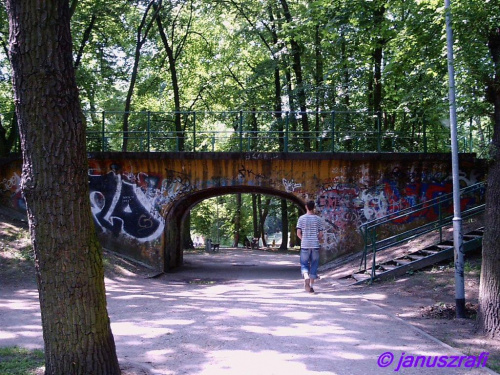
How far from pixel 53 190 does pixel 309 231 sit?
6731mm

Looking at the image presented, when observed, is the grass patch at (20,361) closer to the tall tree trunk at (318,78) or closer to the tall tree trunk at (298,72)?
the tall tree trunk at (318,78)

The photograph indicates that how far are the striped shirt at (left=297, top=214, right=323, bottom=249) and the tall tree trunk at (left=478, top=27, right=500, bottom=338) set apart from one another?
3.56 m

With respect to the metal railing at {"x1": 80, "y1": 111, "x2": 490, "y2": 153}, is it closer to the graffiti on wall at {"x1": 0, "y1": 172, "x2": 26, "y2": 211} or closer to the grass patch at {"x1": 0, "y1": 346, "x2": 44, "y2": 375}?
the graffiti on wall at {"x1": 0, "y1": 172, "x2": 26, "y2": 211}

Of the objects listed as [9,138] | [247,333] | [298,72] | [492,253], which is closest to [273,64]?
[298,72]

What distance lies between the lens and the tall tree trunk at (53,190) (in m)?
4.38

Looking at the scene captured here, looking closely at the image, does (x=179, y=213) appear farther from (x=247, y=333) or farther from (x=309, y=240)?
(x=247, y=333)

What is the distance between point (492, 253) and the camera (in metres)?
7.28

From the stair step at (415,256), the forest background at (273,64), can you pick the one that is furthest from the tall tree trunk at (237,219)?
the stair step at (415,256)

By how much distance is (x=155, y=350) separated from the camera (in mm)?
6121

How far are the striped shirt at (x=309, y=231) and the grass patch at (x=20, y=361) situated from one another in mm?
5722

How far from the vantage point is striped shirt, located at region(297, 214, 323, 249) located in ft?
33.8

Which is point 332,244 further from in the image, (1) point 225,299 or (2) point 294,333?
(2) point 294,333

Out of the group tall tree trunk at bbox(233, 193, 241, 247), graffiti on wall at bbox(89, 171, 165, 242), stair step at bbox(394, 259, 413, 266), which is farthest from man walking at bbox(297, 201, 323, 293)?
tall tree trunk at bbox(233, 193, 241, 247)

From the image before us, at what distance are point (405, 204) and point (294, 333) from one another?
10.8m
